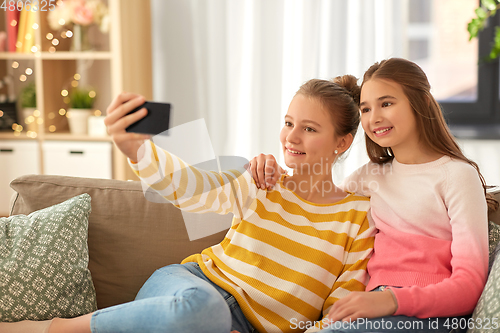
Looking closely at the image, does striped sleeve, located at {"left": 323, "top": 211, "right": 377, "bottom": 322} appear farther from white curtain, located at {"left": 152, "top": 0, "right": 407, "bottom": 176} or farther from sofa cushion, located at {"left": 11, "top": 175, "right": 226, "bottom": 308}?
white curtain, located at {"left": 152, "top": 0, "right": 407, "bottom": 176}

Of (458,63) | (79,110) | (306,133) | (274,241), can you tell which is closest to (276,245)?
(274,241)

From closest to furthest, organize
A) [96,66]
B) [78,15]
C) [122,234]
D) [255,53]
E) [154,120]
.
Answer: [154,120], [122,234], [78,15], [255,53], [96,66]

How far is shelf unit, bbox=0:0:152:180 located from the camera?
97.9 inches

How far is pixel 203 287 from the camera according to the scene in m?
1.01

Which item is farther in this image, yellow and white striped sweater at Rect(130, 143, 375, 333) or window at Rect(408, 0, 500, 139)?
A: window at Rect(408, 0, 500, 139)

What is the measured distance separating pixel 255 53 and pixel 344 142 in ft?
4.86

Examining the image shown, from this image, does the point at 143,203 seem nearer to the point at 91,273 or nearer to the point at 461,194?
the point at 91,273

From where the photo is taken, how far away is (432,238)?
108 centimetres

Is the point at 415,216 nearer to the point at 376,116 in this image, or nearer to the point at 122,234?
the point at 376,116

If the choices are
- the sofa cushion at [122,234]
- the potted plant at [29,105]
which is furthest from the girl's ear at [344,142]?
the potted plant at [29,105]

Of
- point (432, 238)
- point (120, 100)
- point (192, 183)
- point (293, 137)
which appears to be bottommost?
point (432, 238)

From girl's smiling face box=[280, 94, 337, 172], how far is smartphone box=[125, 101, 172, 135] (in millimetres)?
430

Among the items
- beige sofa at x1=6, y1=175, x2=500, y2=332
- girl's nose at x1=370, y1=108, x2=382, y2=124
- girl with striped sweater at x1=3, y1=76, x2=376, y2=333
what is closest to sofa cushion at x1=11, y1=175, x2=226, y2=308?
beige sofa at x1=6, y1=175, x2=500, y2=332

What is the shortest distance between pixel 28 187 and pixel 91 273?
33 cm
